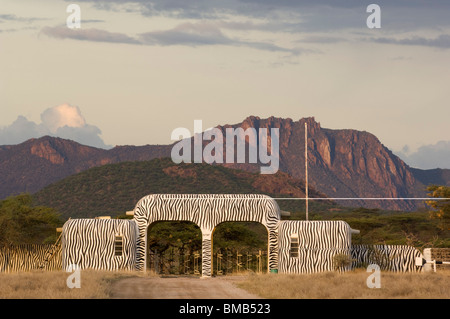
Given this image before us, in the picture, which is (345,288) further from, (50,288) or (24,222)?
(24,222)

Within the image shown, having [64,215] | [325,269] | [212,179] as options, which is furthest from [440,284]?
[212,179]

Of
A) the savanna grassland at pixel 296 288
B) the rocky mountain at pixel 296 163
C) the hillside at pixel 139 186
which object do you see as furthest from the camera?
the rocky mountain at pixel 296 163

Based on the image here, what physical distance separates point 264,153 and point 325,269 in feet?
428

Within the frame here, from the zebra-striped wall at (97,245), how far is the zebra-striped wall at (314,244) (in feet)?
26.4

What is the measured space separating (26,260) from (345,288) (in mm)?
20599

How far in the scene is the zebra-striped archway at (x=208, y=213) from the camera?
39094 mm

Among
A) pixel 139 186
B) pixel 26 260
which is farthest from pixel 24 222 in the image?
pixel 139 186

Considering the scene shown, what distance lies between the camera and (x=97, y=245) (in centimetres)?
3812

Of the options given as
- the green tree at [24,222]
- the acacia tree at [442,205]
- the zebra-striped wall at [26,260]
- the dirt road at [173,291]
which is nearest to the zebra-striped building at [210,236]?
the zebra-striped wall at [26,260]

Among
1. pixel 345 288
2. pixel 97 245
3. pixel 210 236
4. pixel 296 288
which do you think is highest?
pixel 210 236

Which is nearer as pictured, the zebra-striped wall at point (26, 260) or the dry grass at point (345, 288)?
the dry grass at point (345, 288)

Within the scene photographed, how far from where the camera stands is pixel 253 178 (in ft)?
377

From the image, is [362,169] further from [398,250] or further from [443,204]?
[398,250]

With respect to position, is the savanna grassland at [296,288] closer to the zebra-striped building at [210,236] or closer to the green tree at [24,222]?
the zebra-striped building at [210,236]
